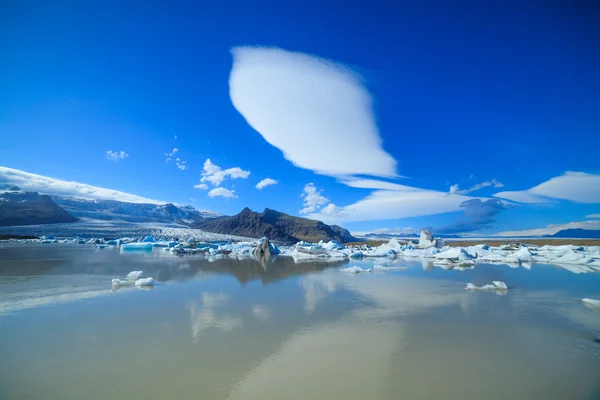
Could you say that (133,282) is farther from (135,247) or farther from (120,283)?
(135,247)

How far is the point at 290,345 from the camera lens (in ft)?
20.3

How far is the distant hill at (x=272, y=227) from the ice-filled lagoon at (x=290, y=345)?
116 metres

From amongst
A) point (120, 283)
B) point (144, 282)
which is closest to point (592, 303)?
point (144, 282)

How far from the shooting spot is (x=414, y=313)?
29.5ft

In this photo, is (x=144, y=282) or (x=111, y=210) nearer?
(x=144, y=282)

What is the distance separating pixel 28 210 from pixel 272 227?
87060 millimetres

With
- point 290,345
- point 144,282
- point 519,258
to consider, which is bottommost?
point 290,345

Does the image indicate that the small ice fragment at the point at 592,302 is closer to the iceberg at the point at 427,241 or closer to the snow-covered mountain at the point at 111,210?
the iceberg at the point at 427,241

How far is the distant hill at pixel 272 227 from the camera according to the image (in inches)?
5315

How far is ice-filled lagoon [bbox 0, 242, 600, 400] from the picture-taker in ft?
14.5

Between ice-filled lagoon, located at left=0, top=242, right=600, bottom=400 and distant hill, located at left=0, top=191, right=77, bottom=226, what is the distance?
10812 centimetres

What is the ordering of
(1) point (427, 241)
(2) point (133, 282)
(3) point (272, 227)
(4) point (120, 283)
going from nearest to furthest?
(4) point (120, 283)
(2) point (133, 282)
(1) point (427, 241)
(3) point (272, 227)

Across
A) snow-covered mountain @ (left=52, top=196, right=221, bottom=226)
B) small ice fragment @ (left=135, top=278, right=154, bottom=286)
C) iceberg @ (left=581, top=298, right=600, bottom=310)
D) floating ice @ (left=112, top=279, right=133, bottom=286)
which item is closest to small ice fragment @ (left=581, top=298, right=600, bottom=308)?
iceberg @ (left=581, top=298, right=600, bottom=310)

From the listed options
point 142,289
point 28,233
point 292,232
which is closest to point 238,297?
point 142,289
